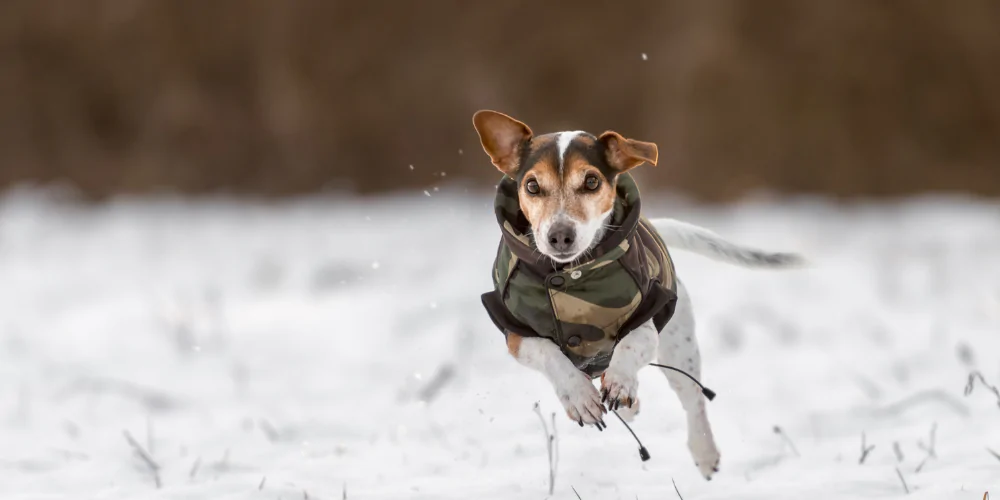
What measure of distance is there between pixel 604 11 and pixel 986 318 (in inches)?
216

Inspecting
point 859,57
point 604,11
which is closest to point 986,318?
point 859,57

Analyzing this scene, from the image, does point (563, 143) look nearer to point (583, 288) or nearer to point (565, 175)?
point (565, 175)

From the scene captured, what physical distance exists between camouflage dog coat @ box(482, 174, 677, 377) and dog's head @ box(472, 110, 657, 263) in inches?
2.7

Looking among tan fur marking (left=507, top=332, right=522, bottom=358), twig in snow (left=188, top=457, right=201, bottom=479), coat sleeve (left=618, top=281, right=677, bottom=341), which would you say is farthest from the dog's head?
twig in snow (left=188, top=457, right=201, bottom=479)

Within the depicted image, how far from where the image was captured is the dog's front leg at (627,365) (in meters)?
3.06

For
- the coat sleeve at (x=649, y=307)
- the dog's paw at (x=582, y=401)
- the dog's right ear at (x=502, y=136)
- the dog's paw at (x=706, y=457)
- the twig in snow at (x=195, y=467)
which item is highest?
the dog's right ear at (x=502, y=136)

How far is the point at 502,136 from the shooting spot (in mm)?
3188

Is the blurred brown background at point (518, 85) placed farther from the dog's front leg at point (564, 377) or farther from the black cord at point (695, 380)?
the dog's front leg at point (564, 377)

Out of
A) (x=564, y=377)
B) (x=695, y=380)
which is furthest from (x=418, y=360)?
(x=564, y=377)

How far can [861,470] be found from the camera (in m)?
3.76

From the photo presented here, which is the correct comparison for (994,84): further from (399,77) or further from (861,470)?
(861,470)

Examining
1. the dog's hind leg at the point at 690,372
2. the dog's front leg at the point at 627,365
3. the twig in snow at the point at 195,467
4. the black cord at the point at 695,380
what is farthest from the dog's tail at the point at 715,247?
the twig in snow at the point at 195,467

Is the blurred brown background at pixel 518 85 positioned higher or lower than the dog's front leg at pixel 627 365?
higher

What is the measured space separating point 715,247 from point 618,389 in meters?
1.00
